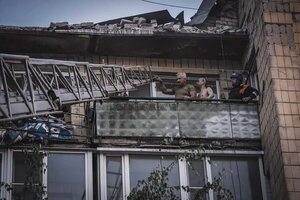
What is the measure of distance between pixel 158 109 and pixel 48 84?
3.63 m

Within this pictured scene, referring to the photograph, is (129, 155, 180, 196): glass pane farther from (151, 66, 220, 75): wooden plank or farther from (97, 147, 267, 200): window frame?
(151, 66, 220, 75): wooden plank

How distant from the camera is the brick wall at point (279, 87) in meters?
13.9

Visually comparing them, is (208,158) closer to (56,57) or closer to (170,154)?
(170,154)

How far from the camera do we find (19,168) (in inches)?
557

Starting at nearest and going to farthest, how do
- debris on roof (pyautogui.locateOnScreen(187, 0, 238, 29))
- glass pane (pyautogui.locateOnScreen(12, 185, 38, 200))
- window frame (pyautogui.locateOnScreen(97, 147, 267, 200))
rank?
glass pane (pyautogui.locateOnScreen(12, 185, 38, 200)) → window frame (pyautogui.locateOnScreen(97, 147, 267, 200)) → debris on roof (pyautogui.locateOnScreen(187, 0, 238, 29))

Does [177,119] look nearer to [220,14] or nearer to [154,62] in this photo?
[154,62]

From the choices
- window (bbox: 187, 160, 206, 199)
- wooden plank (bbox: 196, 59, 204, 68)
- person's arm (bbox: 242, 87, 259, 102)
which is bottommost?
window (bbox: 187, 160, 206, 199)

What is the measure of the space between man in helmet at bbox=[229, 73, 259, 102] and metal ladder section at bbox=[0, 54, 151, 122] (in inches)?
85.5

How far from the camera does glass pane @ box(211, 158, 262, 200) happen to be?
14.8m

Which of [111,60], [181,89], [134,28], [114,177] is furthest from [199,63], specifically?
[114,177]

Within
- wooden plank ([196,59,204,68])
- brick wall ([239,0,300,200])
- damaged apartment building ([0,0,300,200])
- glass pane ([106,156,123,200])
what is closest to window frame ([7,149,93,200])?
damaged apartment building ([0,0,300,200])

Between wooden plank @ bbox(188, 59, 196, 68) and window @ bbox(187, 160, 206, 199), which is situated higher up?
wooden plank @ bbox(188, 59, 196, 68)

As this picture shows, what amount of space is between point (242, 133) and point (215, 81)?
2.37 meters

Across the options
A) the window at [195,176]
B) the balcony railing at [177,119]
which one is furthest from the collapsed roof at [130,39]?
the window at [195,176]
